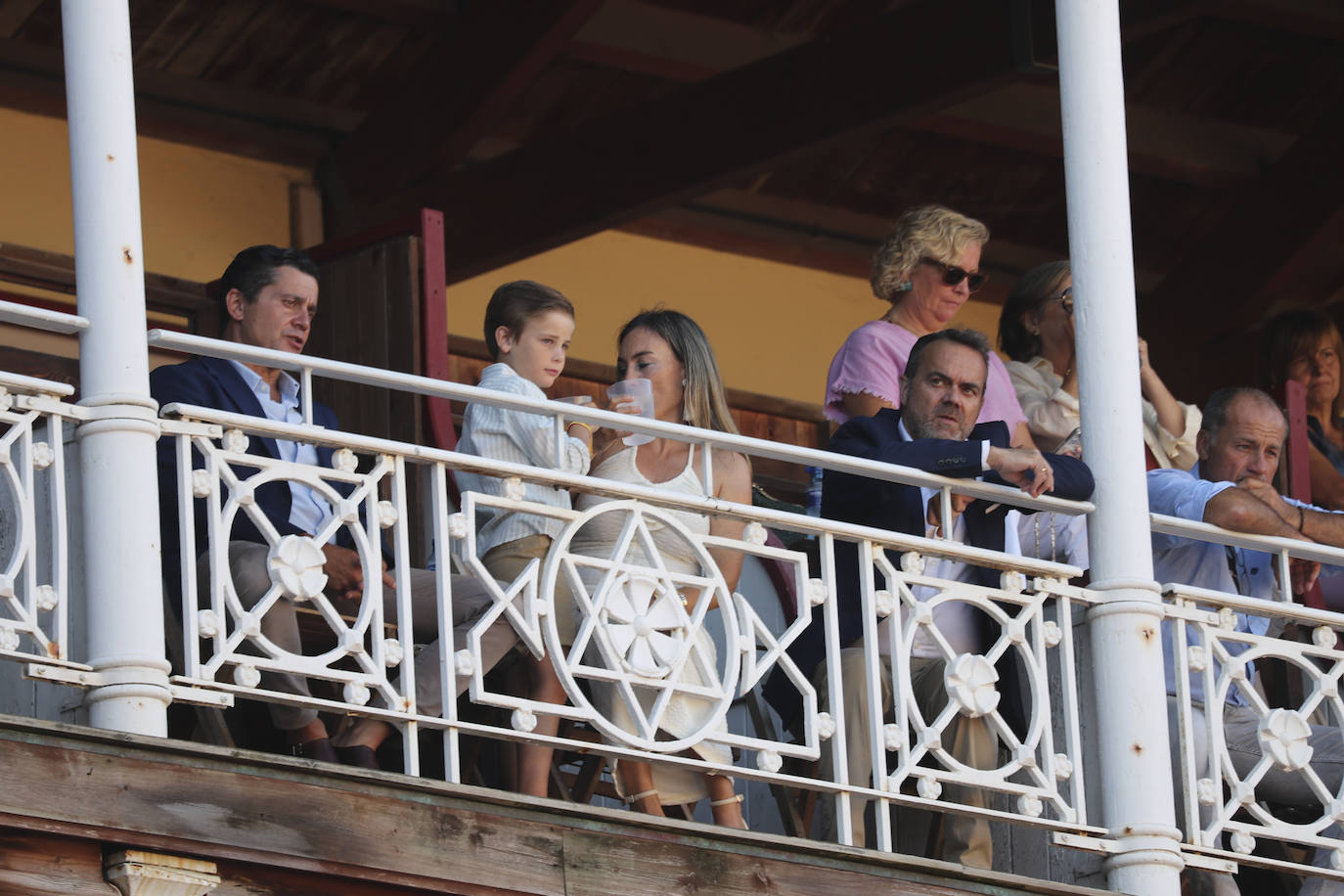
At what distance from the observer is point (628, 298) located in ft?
38.2

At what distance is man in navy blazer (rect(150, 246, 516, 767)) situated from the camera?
6070 mm

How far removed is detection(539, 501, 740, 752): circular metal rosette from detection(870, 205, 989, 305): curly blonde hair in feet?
5.50

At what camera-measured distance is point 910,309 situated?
7.83 meters

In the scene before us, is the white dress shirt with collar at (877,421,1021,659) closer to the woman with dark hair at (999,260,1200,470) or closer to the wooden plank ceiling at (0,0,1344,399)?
the woman with dark hair at (999,260,1200,470)

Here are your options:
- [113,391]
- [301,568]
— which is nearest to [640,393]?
[301,568]

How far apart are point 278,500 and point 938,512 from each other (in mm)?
1682

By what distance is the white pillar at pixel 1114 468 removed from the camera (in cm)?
648

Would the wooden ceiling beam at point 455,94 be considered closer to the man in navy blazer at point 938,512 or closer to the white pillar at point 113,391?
the man in navy blazer at point 938,512

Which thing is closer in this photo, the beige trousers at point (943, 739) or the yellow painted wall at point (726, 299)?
the beige trousers at point (943, 739)

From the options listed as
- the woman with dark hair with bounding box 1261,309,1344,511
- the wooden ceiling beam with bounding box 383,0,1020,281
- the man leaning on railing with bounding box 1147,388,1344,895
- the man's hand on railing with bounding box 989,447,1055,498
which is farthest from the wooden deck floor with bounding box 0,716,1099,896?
the wooden ceiling beam with bounding box 383,0,1020,281

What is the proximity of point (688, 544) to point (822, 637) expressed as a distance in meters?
0.59

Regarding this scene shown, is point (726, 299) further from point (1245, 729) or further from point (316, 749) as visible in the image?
point (316, 749)

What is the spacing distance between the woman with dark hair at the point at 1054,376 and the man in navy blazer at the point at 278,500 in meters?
2.21

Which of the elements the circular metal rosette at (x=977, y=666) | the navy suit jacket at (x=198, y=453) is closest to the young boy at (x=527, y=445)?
the navy suit jacket at (x=198, y=453)
